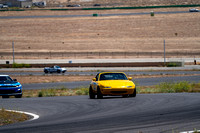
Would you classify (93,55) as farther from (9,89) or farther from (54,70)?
(9,89)

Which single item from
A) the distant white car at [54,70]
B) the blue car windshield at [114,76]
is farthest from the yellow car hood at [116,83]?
the distant white car at [54,70]

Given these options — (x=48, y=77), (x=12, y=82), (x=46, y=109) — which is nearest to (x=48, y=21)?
(x=48, y=77)

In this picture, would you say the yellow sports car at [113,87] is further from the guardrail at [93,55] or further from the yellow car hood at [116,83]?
the guardrail at [93,55]

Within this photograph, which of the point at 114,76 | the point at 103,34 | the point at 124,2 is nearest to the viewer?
the point at 114,76

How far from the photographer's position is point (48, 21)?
113625mm

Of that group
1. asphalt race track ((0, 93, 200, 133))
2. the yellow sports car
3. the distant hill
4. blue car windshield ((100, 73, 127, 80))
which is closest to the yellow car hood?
the yellow sports car

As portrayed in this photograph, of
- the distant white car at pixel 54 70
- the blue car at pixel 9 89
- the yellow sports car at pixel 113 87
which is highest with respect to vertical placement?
the yellow sports car at pixel 113 87

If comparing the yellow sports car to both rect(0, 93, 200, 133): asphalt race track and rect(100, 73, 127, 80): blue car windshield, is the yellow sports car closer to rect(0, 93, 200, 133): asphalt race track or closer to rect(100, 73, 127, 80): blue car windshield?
rect(100, 73, 127, 80): blue car windshield

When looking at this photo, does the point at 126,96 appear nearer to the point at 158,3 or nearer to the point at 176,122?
the point at 176,122

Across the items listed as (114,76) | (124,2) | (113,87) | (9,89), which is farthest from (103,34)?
(113,87)

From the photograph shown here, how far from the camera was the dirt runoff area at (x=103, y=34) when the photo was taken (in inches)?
3804

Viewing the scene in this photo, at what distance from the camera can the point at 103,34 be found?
10638 cm

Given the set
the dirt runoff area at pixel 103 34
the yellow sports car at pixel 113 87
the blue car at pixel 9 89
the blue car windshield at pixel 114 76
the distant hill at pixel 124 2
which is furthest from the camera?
the distant hill at pixel 124 2

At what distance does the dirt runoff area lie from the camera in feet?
317
